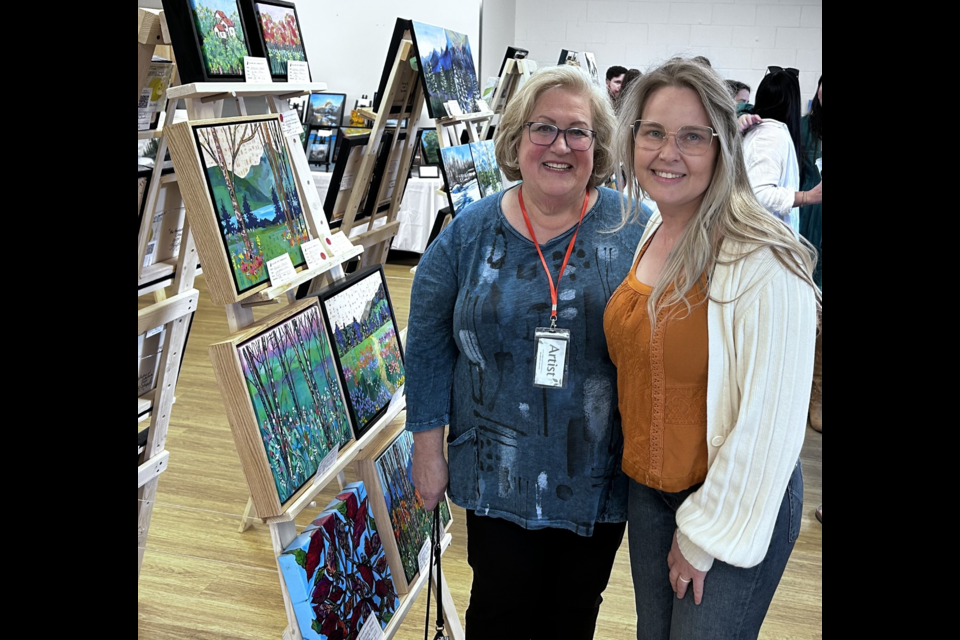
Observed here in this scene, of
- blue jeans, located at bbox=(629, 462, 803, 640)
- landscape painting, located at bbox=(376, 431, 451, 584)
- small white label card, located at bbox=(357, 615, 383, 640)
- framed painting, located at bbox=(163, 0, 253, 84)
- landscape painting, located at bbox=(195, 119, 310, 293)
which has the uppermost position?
framed painting, located at bbox=(163, 0, 253, 84)

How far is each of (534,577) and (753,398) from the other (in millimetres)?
688

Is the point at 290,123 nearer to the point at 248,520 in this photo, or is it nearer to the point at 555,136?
the point at 555,136

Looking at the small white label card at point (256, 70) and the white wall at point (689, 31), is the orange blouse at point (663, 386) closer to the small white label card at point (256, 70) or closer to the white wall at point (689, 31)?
the small white label card at point (256, 70)

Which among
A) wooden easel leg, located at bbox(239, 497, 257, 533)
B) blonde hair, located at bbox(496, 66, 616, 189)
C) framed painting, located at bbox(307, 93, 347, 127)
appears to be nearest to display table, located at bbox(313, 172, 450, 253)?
framed painting, located at bbox(307, 93, 347, 127)

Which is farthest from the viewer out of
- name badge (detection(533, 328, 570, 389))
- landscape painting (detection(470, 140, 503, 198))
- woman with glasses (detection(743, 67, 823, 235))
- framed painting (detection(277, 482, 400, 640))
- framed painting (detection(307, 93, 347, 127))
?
framed painting (detection(307, 93, 347, 127))

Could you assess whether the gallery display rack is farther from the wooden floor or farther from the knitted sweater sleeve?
the knitted sweater sleeve

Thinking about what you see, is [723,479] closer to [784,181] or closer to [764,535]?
[764,535]

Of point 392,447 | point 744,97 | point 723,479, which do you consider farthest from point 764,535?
point 744,97

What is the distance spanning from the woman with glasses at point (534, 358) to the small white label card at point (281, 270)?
0.96 feet

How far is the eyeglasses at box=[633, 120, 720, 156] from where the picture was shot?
1.16m

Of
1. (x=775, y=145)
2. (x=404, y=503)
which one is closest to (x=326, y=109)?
(x=775, y=145)

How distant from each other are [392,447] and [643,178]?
44.7 inches

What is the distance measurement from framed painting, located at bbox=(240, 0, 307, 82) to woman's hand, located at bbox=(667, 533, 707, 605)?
140 centimetres

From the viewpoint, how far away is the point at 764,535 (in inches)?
44.2
